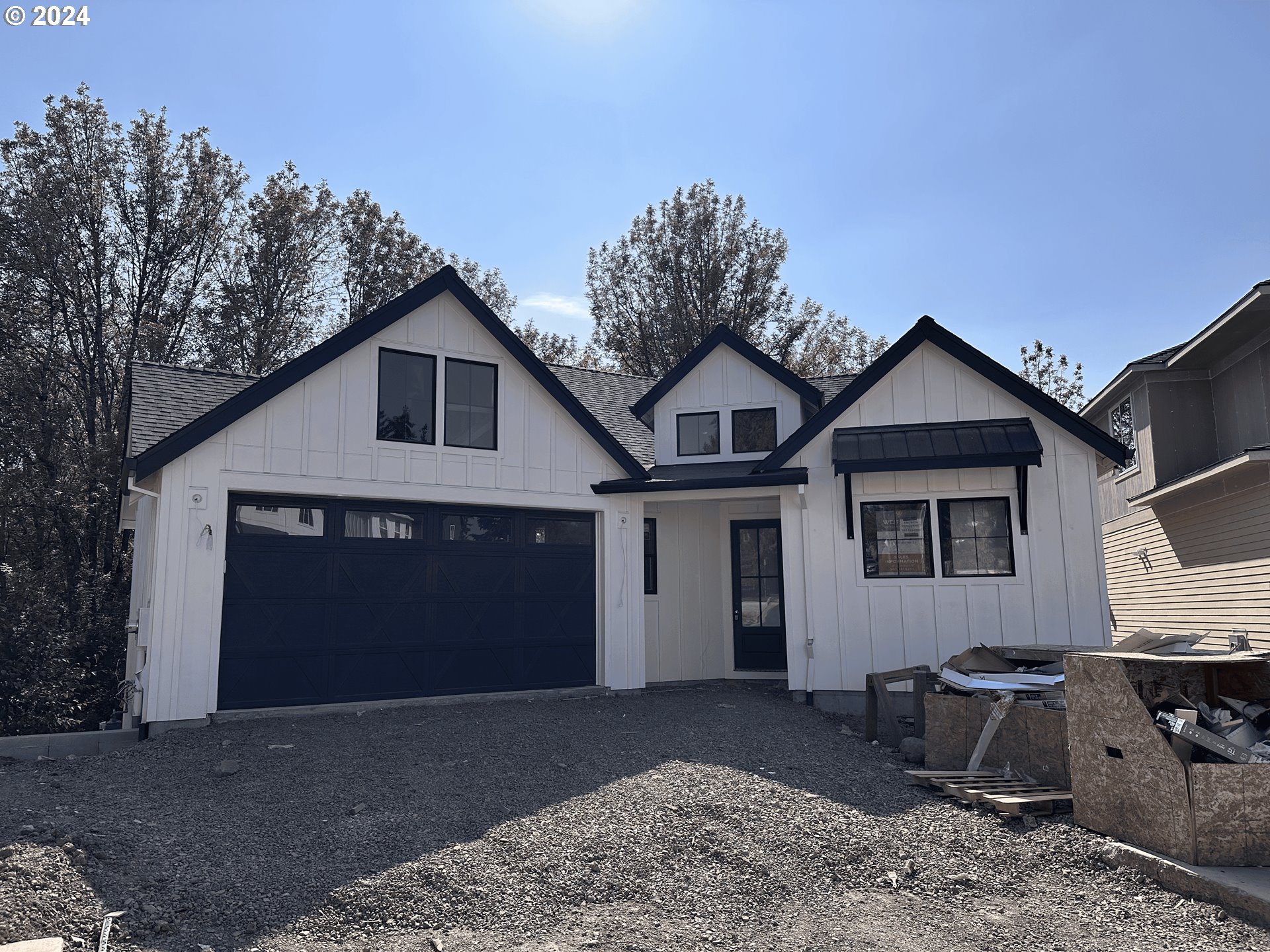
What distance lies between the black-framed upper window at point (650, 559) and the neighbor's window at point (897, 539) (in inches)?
126

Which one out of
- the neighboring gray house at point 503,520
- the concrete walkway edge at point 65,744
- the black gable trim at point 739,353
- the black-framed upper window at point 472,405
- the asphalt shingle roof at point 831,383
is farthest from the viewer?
the asphalt shingle roof at point 831,383

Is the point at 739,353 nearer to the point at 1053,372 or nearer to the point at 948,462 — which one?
the point at 948,462

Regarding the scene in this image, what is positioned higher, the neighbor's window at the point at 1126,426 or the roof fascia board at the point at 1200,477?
the neighbor's window at the point at 1126,426

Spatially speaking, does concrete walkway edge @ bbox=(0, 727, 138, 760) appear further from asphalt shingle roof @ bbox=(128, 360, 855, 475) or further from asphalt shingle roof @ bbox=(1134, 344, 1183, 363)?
asphalt shingle roof @ bbox=(1134, 344, 1183, 363)

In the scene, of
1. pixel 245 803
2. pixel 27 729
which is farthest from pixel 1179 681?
pixel 27 729

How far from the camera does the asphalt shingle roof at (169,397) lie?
9.91 metres

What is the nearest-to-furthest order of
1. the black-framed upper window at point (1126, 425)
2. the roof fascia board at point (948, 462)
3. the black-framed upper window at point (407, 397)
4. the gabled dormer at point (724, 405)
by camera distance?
the roof fascia board at point (948, 462), the black-framed upper window at point (407, 397), the gabled dormer at point (724, 405), the black-framed upper window at point (1126, 425)

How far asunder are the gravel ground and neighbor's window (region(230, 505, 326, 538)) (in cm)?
261

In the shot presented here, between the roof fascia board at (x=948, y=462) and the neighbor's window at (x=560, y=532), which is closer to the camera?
the roof fascia board at (x=948, y=462)

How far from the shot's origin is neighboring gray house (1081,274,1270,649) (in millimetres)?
12195

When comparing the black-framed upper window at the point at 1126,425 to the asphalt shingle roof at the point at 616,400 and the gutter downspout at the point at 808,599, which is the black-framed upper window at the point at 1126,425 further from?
the asphalt shingle roof at the point at 616,400

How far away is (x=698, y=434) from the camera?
13.0 metres

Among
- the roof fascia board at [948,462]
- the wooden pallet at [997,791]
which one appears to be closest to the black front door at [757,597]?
the roof fascia board at [948,462]

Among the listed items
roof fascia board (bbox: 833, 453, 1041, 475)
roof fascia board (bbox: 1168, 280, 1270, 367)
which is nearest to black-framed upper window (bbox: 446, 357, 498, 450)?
roof fascia board (bbox: 833, 453, 1041, 475)
